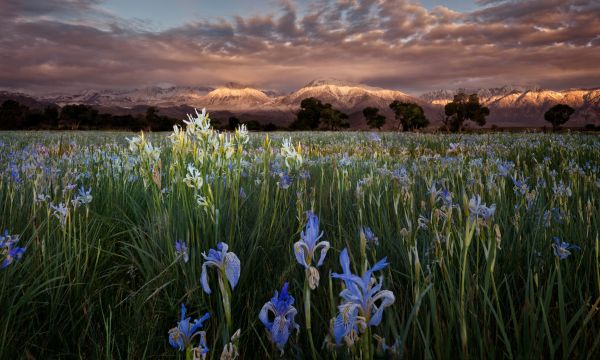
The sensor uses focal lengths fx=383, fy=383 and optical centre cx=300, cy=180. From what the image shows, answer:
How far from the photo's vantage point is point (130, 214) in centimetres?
332

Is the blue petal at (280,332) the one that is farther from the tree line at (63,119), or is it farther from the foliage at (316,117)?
the foliage at (316,117)

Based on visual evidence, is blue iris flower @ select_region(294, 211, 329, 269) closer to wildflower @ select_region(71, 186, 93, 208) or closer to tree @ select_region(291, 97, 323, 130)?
wildflower @ select_region(71, 186, 93, 208)

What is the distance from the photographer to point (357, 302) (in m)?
0.85

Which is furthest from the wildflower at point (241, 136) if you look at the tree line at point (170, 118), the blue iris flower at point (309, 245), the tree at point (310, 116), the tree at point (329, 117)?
the tree at point (310, 116)

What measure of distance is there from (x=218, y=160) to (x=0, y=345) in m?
1.70

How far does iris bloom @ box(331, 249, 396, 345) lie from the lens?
82 cm

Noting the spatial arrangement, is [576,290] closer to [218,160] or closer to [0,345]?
[218,160]

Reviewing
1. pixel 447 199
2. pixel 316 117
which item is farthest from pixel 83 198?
pixel 316 117

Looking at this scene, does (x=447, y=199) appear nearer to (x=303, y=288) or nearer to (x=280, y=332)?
(x=303, y=288)

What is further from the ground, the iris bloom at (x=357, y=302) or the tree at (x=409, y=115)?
the tree at (x=409, y=115)

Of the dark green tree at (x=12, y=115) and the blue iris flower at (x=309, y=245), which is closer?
the blue iris flower at (x=309, y=245)

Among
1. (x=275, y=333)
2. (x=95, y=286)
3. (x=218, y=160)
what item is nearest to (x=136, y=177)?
(x=218, y=160)

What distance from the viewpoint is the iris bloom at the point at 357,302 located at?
0.82m

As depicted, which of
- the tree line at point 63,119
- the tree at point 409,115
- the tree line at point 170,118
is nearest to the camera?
the tree line at point 170,118
